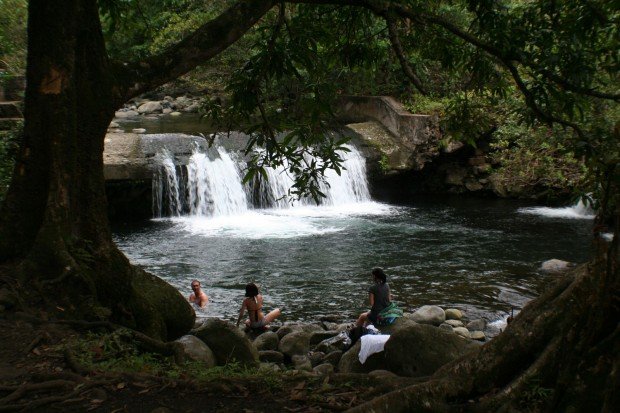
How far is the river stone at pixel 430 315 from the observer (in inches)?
365

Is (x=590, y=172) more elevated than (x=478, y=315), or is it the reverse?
(x=590, y=172)

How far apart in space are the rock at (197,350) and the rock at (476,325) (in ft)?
15.1

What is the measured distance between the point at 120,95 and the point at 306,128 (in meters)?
1.75

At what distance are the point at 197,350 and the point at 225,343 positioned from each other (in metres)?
0.56

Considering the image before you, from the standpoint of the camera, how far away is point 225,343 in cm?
650

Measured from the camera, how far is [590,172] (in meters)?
2.68

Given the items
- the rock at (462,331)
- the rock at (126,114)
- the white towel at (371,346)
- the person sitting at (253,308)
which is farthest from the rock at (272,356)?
the rock at (126,114)

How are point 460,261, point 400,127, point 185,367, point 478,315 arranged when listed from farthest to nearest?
point 400,127 → point 460,261 → point 478,315 → point 185,367

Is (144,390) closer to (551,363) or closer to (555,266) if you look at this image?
(551,363)

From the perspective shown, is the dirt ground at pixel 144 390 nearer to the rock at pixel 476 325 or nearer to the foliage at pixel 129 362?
the foliage at pixel 129 362

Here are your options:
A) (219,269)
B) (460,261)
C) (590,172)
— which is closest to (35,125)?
(590,172)

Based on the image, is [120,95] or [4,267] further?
[120,95]

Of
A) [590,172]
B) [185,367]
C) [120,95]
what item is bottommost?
[185,367]

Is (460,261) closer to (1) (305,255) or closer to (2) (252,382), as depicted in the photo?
(1) (305,255)
